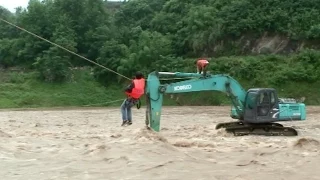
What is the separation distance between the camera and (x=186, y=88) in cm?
1773

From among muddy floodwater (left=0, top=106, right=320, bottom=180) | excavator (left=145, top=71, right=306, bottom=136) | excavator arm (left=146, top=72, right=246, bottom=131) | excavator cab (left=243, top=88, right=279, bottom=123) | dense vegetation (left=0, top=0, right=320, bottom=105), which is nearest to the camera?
muddy floodwater (left=0, top=106, right=320, bottom=180)

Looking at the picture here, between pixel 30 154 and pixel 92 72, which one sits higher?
pixel 92 72

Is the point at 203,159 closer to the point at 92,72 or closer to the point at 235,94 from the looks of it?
the point at 235,94

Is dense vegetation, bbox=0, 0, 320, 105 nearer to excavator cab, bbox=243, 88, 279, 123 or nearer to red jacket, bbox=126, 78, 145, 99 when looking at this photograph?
excavator cab, bbox=243, 88, 279, 123

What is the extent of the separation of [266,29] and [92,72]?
16.3 m

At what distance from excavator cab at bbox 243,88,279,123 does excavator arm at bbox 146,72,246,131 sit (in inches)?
8.7

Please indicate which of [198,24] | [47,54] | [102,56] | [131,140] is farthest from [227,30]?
[131,140]

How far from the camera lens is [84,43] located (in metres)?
56.1

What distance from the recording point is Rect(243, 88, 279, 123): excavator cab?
18750 millimetres

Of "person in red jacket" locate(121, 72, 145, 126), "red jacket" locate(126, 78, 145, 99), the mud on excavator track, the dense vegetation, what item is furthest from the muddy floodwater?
the dense vegetation

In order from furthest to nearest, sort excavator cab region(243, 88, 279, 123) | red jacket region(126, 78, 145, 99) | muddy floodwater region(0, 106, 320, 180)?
excavator cab region(243, 88, 279, 123), red jacket region(126, 78, 145, 99), muddy floodwater region(0, 106, 320, 180)

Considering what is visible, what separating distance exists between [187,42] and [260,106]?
3560cm

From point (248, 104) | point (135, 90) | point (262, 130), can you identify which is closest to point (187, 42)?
point (262, 130)

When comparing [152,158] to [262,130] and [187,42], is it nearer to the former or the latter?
[262,130]
